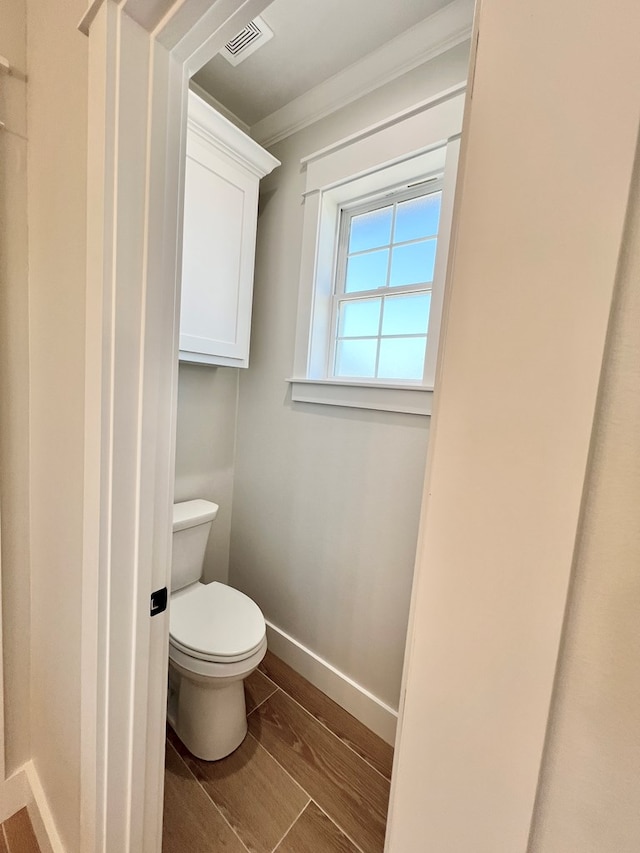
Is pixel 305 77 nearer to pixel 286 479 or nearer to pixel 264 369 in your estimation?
pixel 264 369

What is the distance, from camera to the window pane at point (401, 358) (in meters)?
1.52

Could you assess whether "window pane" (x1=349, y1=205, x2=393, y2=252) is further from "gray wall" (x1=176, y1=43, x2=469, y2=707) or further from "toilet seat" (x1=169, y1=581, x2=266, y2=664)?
"toilet seat" (x1=169, y1=581, x2=266, y2=664)

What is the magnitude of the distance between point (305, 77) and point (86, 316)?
1510mm

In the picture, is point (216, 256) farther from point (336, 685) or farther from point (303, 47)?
point (336, 685)

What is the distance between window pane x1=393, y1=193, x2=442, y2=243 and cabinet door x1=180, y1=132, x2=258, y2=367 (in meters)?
0.66

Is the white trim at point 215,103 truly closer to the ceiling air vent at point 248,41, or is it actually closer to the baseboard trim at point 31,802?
the ceiling air vent at point 248,41

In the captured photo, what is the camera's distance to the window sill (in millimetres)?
1343

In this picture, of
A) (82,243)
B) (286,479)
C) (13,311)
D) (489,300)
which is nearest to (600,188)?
(489,300)

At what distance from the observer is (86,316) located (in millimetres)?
703

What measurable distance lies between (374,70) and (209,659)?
2.24 meters

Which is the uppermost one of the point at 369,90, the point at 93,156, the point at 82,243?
the point at 369,90

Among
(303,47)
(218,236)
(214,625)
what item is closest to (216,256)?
(218,236)

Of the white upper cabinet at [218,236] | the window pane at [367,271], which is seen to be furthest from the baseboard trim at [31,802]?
the window pane at [367,271]

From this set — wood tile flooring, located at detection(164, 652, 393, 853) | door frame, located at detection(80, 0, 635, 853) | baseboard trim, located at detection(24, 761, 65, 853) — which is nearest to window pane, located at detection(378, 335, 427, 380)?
door frame, located at detection(80, 0, 635, 853)
